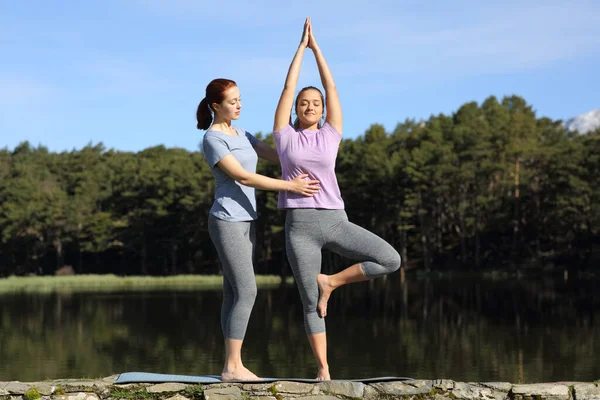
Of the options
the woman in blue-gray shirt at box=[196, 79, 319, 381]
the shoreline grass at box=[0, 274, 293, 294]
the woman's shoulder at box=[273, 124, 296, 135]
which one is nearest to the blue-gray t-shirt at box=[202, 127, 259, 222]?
the woman in blue-gray shirt at box=[196, 79, 319, 381]

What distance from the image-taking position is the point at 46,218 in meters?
50.4

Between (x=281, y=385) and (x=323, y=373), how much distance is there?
0.29 m

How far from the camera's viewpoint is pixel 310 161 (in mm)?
4547

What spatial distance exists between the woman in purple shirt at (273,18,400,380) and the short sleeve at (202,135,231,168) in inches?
11.8

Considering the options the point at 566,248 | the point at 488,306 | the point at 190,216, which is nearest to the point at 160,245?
the point at 190,216

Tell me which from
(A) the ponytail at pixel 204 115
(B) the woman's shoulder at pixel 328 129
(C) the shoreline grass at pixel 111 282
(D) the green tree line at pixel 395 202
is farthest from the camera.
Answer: (D) the green tree line at pixel 395 202

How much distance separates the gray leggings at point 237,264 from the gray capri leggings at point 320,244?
236 mm

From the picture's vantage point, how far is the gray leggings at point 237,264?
4.54 meters

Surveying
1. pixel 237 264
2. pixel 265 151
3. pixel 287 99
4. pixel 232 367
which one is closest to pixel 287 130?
pixel 287 99

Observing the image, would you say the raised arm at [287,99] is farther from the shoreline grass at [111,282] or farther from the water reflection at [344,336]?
the shoreline grass at [111,282]

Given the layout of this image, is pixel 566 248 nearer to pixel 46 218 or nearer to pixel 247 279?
pixel 46 218

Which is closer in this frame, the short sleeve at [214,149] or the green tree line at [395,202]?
the short sleeve at [214,149]

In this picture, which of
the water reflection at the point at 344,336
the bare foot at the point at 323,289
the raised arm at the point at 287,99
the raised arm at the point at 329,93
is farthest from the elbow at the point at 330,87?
the water reflection at the point at 344,336

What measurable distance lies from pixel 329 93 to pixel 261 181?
68cm
